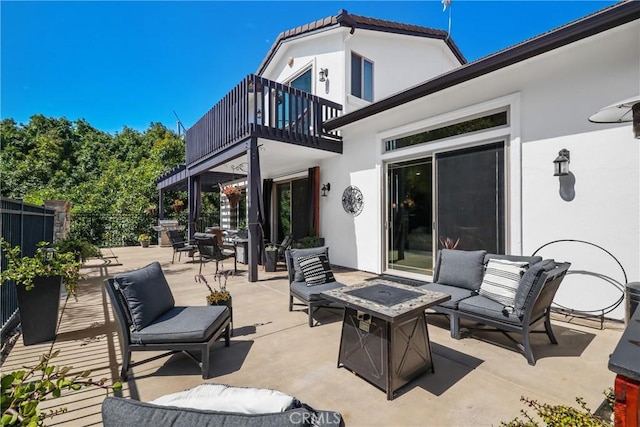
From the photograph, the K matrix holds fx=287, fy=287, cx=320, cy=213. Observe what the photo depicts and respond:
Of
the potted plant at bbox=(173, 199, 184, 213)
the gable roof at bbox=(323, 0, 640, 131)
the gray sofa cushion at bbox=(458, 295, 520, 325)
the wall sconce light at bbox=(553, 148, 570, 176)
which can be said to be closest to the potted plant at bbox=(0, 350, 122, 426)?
the gray sofa cushion at bbox=(458, 295, 520, 325)

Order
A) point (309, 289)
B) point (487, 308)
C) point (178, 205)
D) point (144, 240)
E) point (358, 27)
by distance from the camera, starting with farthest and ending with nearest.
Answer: point (178, 205)
point (144, 240)
point (358, 27)
point (309, 289)
point (487, 308)

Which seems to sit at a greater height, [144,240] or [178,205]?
[178,205]

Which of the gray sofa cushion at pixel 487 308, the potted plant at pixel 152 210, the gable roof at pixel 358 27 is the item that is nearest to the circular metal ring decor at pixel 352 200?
the gray sofa cushion at pixel 487 308

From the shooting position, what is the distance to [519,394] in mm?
2191

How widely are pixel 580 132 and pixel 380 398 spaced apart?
4.10m

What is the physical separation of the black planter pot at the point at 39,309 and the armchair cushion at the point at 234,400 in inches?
131

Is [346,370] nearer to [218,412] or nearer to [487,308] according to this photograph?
[487,308]

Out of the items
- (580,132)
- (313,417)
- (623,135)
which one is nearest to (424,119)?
(580,132)

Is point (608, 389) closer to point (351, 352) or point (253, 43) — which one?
point (351, 352)

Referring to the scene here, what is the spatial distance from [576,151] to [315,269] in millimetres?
3759

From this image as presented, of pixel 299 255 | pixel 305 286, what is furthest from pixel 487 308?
pixel 299 255

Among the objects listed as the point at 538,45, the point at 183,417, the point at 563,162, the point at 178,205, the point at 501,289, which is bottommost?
the point at 501,289

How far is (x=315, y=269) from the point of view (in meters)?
3.94

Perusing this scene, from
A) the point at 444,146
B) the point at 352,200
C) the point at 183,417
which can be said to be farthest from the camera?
the point at 352,200
